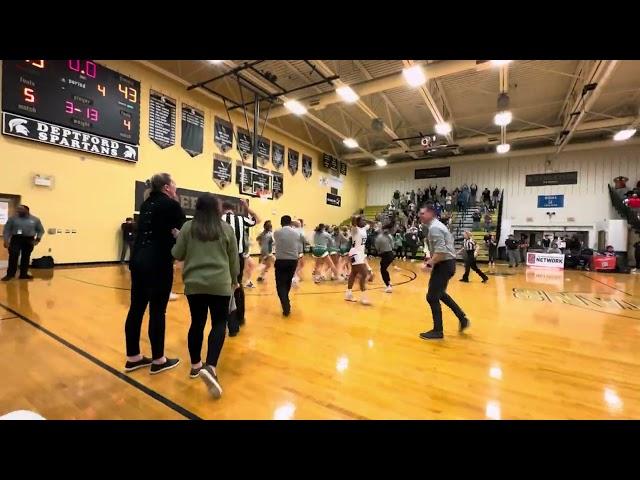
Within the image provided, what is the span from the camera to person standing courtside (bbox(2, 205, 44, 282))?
6285 millimetres

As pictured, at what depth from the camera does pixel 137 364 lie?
2570mm

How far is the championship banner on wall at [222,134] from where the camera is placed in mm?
12852

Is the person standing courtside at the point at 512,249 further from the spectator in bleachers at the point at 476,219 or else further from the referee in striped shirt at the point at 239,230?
the referee in striped shirt at the point at 239,230

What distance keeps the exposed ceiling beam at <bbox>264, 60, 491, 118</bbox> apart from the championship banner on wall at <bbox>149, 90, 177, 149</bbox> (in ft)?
13.8

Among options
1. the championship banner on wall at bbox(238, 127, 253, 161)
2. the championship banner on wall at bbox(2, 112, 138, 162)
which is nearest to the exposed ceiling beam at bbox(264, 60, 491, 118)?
the championship banner on wall at bbox(238, 127, 253, 161)

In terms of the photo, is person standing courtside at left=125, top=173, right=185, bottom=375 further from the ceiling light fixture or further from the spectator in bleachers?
the spectator in bleachers

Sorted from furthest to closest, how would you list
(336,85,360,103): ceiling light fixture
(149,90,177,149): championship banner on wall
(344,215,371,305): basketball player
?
(149,90,177,149): championship banner on wall < (336,85,360,103): ceiling light fixture < (344,215,371,305): basketball player

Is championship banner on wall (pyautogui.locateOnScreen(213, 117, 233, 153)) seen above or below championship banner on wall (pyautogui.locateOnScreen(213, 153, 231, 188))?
above

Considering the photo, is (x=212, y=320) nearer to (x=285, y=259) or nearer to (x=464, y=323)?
(x=285, y=259)

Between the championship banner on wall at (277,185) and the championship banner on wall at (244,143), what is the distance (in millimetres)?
1810

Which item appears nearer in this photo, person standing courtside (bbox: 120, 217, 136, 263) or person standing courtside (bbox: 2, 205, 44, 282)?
person standing courtside (bbox: 2, 205, 44, 282)

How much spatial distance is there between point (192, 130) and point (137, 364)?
11.1 meters
